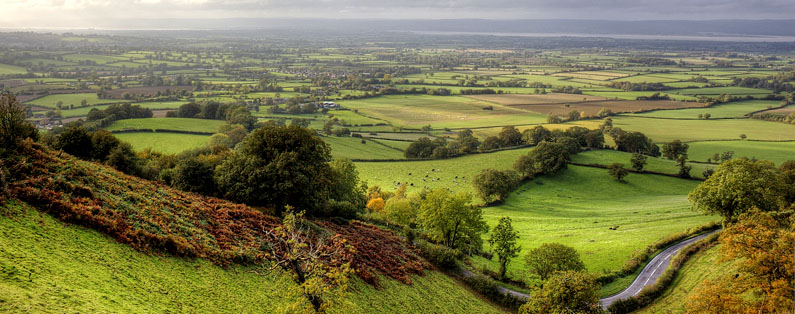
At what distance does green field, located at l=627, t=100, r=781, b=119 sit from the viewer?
154 metres

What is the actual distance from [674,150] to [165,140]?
12910 cm

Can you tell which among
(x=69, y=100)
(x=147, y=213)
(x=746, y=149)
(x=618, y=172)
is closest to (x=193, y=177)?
(x=147, y=213)

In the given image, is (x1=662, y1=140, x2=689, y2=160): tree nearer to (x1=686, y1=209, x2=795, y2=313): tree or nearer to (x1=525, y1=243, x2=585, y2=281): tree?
(x1=525, y1=243, x2=585, y2=281): tree

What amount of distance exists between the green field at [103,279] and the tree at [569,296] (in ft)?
38.5

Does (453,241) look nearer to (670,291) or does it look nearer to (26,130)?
(670,291)

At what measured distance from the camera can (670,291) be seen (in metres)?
41.3

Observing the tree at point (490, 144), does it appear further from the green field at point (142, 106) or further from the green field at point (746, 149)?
the green field at point (142, 106)

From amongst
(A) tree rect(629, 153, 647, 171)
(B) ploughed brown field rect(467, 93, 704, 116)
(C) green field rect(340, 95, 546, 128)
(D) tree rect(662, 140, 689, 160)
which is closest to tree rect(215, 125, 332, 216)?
(A) tree rect(629, 153, 647, 171)

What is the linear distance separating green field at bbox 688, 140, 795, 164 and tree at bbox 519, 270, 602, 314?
9791 centimetres

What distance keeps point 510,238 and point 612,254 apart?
1431cm

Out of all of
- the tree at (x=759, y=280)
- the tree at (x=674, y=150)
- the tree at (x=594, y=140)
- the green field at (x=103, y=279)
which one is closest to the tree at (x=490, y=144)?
the tree at (x=594, y=140)

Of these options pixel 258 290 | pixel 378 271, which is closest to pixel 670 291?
pixel 378 271

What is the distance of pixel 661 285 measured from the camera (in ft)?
137

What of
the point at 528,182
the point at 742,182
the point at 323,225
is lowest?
the point at 528,182
